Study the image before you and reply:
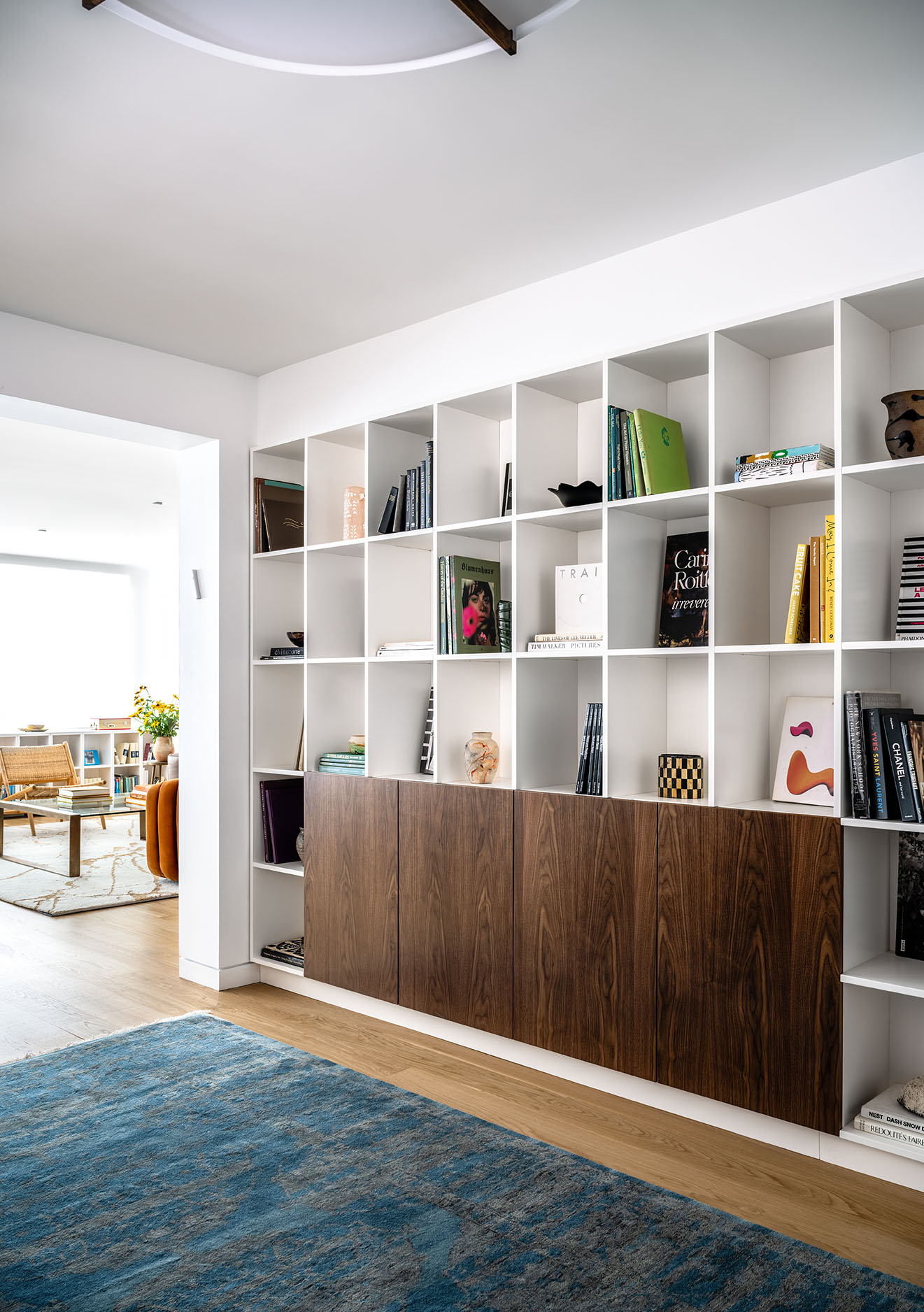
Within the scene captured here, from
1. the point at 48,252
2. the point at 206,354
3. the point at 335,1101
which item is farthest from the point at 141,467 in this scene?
the point at 335,1101

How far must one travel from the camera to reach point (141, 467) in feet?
20.6

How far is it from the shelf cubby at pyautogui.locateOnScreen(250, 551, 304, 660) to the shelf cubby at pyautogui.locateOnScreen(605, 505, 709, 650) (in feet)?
5.45

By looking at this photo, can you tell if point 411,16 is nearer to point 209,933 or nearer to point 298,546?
point 298,546

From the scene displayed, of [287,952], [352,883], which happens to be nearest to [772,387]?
[352,883]

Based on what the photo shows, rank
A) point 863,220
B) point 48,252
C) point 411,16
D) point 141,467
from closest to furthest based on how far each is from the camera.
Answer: point 411,16, point 863,220, point 48,252, point 141,467

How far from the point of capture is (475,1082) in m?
3.17

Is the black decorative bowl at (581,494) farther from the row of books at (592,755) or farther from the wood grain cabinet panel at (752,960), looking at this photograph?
the wood grain cabinet panel at (752,960)

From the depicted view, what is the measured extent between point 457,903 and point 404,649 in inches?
38.3

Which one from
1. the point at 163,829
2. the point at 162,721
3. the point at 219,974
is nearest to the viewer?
the point at 219,974

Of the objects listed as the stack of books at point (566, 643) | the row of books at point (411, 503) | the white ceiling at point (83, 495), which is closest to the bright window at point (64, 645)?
the white ceiling at point (83, 495)

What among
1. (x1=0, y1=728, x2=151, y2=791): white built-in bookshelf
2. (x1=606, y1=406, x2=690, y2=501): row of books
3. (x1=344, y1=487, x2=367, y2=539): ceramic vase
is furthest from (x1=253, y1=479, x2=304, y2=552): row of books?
(x1=0, y1=728, x2=151, y2=791): white built-in bookshelf

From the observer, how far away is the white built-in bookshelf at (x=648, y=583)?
2611 millimetres

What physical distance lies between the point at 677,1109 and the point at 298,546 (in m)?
2.72

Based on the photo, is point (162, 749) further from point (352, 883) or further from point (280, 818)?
point (352, 883)
